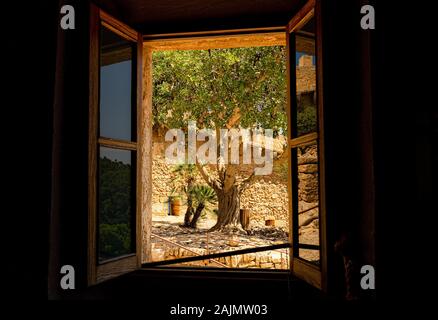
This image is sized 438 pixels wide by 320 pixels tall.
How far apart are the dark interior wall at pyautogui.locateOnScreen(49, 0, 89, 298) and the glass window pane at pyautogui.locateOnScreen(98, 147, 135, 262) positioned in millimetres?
152

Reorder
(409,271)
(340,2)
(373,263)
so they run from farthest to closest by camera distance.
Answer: (340,2)
(373,263)
(409,271)

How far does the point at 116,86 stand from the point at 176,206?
10.7m

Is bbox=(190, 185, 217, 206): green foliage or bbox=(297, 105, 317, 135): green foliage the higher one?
bbox=(297, 105, 317, 135): green foliage

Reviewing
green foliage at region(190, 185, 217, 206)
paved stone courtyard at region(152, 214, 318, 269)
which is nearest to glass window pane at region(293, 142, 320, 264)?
paved stone courtyard at region(152, 214, 318, 269)

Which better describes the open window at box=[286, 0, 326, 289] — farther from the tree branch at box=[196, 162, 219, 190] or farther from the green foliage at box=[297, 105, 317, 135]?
the tree branch at box=[196, 162, 219, 190]

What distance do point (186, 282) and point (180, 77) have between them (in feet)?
26.3

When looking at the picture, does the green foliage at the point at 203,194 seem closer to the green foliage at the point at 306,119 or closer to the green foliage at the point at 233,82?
the green foliage at the point at 233,82

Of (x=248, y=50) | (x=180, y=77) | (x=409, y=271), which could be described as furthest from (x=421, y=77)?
(x=180, y=77)

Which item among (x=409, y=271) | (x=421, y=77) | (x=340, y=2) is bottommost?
(x=409, y=271)

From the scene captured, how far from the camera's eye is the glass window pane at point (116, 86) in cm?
215

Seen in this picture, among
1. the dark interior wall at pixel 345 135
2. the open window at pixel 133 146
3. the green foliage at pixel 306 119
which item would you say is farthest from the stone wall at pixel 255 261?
the dark interior wall at pixel 345 135

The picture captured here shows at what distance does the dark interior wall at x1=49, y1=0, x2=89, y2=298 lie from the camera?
1.87 meters

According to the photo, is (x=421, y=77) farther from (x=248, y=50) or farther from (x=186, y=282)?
(x=248, y=50)

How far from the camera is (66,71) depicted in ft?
6.32
